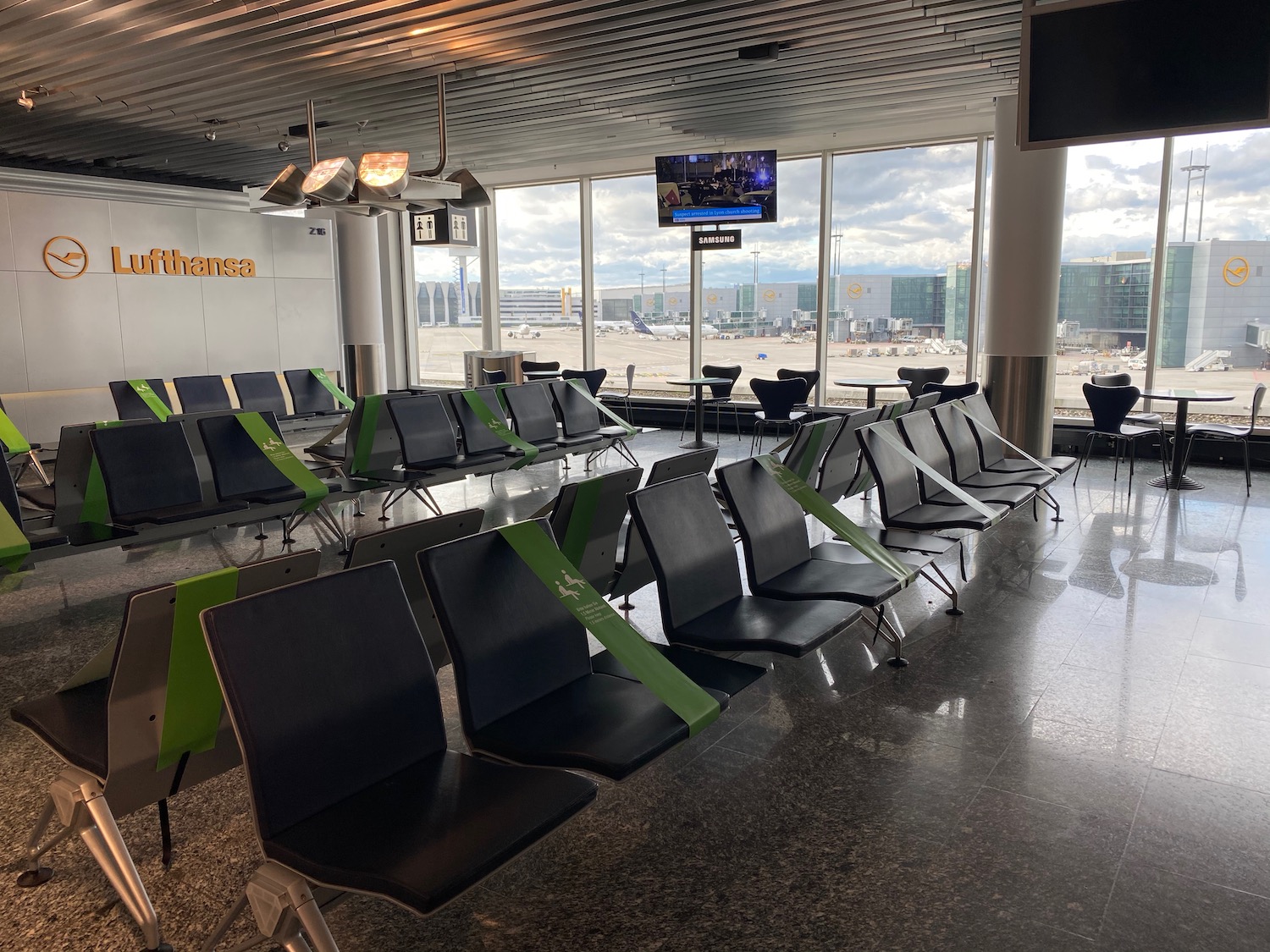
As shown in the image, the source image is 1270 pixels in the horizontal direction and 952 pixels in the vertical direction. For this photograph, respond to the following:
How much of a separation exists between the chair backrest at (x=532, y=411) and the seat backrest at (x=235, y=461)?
2263mm

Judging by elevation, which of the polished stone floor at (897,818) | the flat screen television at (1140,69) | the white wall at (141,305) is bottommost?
the polished stone floor at (897,818)

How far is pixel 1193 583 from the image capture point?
5.27 m

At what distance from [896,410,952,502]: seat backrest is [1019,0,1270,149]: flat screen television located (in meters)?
1.56

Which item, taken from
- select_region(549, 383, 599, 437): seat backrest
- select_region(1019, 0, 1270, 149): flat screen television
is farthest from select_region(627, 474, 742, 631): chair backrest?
select_region(549, 383, 599, 437): seat backrest

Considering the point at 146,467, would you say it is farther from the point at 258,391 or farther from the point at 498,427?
the point at 258,391

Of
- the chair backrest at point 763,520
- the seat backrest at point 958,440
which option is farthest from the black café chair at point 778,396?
the chair backrest at point 763,520

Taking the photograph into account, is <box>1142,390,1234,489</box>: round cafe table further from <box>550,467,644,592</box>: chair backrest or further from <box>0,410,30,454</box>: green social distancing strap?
<box>0,410,30,454</box>: green social distancing strap

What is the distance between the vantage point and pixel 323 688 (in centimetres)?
207

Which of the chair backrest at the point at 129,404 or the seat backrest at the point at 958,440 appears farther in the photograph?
the chair backrest at the point at 129,404

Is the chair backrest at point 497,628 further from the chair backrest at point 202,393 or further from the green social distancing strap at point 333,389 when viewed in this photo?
the green social distancing strap at point 333,389

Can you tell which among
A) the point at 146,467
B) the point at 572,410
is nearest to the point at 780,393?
the point at 572,410

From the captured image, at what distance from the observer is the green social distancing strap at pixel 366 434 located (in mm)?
6559

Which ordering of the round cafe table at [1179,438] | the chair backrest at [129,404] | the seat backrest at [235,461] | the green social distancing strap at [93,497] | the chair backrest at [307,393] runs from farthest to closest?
the chair backrest at [307,393] → the chair backrest at [129,404] → the round cafe table at [1179,438] → the seat backrest at [235,461] → the green social distancing strap at [93,497]

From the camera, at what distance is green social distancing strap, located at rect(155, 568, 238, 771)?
2221 millimetres
